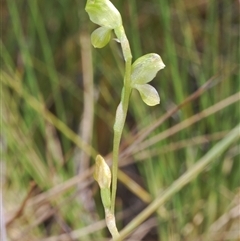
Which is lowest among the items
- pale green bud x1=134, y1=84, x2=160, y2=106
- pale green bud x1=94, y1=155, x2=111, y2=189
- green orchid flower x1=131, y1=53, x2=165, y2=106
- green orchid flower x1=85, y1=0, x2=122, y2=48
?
pale green bud x1=94, y1=155, x2=111, y2=189

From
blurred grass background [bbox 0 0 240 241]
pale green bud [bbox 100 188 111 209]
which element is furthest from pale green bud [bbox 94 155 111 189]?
blurred grass background [bbox 0 0 240 241]

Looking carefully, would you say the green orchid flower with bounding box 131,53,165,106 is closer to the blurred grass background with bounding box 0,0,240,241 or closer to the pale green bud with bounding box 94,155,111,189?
the pale green bud with bounding box 94,155,111,189

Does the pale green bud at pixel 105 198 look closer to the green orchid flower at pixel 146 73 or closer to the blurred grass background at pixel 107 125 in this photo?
the green orchid flower at pixel 146 73

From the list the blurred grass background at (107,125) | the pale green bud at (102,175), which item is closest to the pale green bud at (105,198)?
the pale green bud at (102,175)

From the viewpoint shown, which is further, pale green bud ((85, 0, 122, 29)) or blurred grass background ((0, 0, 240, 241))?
blurred grass background ((0, 0, 240, 241))

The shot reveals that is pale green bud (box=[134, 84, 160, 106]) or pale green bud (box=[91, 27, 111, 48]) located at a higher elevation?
pale green bud (box=[91, 27, 111, 48])

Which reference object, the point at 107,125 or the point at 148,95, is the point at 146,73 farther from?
the point at 107,125
